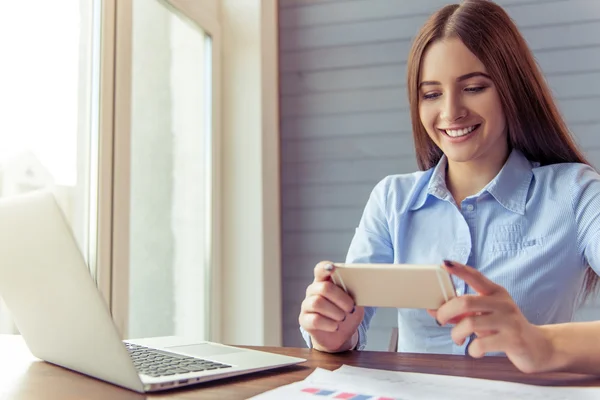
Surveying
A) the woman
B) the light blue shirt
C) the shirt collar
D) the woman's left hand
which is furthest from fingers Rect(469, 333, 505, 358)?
the shirt collar

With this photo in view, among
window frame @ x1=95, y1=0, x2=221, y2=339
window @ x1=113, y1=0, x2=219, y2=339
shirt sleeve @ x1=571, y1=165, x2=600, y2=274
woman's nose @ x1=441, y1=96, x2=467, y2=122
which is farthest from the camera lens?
window @ x1=113, y1=0, x2=219, y2=339

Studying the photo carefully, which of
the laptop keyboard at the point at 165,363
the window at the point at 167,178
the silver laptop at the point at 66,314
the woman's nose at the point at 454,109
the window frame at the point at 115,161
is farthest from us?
the window at the point at 167,178

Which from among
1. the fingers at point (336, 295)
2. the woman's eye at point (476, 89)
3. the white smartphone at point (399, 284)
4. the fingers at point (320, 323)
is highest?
the woman's eye at point (476, 89)

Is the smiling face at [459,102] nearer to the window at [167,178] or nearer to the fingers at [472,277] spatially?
the fingers at [472,277]

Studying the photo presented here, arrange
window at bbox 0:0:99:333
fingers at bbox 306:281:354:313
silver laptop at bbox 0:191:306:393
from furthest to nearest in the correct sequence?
window at bbox 0:0:99:333 → fingers at bbox 306:281:354:313 → silver laptop at bbox 0:191:306:393

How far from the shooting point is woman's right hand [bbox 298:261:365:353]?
996mm

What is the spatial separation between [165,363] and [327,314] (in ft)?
0.95

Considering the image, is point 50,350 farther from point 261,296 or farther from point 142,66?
point 261,296

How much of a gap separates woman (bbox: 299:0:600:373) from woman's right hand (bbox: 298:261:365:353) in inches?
2.2

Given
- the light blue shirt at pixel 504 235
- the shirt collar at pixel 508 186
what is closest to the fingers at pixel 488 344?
the light blue shirt at pixel 504 235

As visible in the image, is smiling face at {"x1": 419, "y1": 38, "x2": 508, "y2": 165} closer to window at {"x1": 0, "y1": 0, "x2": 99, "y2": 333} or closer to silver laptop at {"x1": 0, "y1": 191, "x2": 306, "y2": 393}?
silver laptop at {"x1": 0, "y1": 191, "x2": 306, "y2": 393}

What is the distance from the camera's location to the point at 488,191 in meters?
1.45

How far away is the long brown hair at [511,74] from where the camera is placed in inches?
54.9

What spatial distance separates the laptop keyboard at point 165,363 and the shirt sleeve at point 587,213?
0.85m
